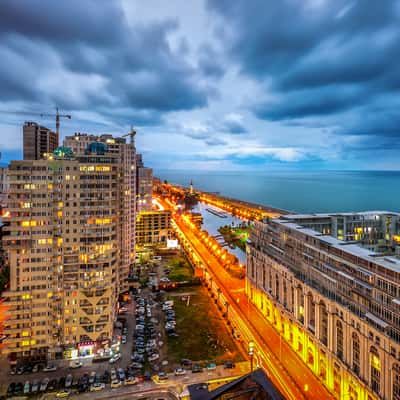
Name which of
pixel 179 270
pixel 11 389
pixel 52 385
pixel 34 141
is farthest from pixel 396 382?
pixel 34 141

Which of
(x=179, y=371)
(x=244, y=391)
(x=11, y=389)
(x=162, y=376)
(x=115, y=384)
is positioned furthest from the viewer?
(x=179, y=371)

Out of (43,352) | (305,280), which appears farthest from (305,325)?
(43,352)

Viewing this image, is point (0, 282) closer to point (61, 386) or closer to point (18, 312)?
point (18, 312)

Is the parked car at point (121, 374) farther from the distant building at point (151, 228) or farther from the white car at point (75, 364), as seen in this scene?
the distant building at point (151, 228)

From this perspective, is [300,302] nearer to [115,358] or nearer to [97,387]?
[115,358]

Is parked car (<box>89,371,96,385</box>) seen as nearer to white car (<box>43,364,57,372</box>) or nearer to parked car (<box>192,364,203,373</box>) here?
white car (<box>43,364,57,372</box>)

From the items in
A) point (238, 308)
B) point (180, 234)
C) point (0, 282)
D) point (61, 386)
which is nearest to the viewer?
point (61, 386)

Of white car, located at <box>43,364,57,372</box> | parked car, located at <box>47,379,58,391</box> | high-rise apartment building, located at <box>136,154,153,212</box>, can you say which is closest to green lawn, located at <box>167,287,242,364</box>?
parked car, located at <box>47,379,58,391</box>
